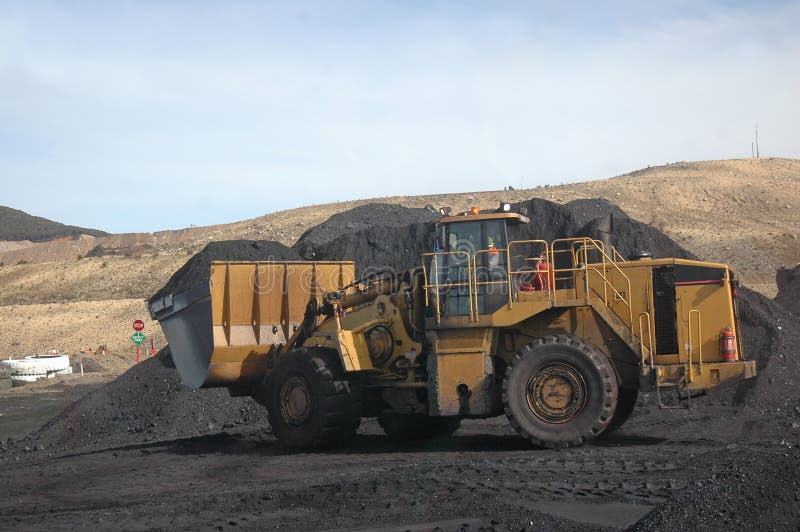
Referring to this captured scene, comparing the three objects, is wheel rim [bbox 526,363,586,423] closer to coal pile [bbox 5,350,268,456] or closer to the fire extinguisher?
the fire extinguisher

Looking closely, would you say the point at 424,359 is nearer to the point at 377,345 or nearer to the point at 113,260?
the point at 377,345

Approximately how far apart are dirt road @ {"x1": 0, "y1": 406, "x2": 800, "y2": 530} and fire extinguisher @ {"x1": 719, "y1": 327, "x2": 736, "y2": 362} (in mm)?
1106

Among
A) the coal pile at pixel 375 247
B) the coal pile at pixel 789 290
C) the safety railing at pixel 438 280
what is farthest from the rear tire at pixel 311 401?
the coal pile at pixel 789 290

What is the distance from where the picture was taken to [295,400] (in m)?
13.5

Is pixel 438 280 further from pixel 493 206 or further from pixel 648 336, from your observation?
pixel 493 206

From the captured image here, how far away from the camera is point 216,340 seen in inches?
556

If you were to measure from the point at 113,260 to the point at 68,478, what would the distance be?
2169 inches

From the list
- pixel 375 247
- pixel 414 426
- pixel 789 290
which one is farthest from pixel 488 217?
pixel 375 247

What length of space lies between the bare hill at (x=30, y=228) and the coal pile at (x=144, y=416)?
104m

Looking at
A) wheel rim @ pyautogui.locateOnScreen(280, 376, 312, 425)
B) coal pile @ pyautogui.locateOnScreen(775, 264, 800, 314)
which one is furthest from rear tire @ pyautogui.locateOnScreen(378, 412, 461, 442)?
coal pile @ pyautogui.locateOnScreen(775, 264, 800, 314)

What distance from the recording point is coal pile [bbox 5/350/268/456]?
1803cm

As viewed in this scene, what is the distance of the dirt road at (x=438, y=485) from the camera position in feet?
25.4

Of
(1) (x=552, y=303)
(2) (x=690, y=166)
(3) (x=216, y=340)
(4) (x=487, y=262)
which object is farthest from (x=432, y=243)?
(2) (x=690, y=166)

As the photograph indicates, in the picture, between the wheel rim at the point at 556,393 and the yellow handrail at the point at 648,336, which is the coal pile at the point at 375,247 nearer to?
the wheel rim at the point at 556,393
